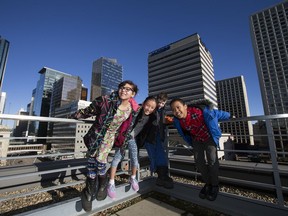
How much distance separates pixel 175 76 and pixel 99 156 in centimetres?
8167

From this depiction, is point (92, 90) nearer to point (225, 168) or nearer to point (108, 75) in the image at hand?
point (108, 75)

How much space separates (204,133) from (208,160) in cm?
38

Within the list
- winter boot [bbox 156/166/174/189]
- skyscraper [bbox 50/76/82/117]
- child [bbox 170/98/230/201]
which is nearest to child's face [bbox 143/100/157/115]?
child [bbox 170/98/230/201]

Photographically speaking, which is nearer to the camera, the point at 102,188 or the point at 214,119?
the point at 102,188

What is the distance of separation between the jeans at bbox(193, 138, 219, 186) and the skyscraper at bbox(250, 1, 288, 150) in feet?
353

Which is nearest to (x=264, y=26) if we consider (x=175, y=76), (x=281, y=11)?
(x=281, y=11)

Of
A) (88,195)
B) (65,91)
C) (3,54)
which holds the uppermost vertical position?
(3,54)

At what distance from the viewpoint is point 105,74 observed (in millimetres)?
156000

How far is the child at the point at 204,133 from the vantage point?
6.59 feet

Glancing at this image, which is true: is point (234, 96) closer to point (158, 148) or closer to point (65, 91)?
point (158, 148)

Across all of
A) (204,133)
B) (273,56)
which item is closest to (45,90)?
(204,133)

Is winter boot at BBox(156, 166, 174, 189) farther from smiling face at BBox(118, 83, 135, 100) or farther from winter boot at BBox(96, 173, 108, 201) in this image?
smiling face at BBox(118, 83, 135, 100)

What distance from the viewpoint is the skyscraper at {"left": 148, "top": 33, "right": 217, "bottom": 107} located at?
71444mm

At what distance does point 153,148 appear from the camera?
259cm
